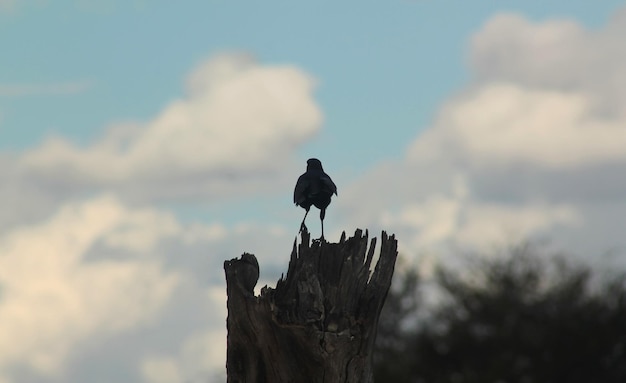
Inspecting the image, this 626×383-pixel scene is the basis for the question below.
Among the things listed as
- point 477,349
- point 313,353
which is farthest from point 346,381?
point 477,349

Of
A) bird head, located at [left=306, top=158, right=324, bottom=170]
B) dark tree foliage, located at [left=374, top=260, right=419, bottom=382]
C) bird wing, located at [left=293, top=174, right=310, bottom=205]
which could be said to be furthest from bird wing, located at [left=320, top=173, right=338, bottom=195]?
dark tree foliage, located at [left=374, top=260, right=419, bottom=382]

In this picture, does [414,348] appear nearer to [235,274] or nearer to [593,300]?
[593,300]

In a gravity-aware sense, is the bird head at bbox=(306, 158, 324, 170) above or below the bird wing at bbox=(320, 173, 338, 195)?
above

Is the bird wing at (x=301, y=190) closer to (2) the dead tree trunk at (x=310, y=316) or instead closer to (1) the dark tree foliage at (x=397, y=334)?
(2) the dead tree trunk at (x=310, y=316)

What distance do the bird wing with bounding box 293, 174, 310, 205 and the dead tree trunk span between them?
2570 millimetres

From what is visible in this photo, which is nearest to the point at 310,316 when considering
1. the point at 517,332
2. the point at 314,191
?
the point at 314,191

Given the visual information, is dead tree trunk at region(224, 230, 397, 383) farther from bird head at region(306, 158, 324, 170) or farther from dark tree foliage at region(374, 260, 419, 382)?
dark tree foliage at region(374, 260, 419, 382)

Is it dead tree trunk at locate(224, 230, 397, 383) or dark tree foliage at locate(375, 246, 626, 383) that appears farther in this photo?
dark tree foliage at locate(375, 246, 626, 383)

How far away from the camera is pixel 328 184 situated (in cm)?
1325

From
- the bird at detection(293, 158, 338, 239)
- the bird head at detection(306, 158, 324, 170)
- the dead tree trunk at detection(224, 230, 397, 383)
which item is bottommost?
the dead tree trunk at detection(224, 230, 397, 383)

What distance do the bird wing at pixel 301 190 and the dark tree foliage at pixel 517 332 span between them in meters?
22.9

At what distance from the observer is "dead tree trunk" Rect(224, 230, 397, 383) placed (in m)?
10.3

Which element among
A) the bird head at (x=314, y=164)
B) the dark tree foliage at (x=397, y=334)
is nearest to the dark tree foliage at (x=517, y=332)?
the dark tree foliage at (x=397, y=334)

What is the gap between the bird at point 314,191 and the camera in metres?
13.2
